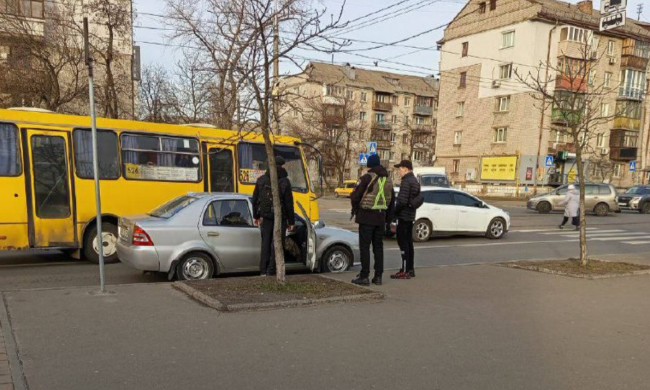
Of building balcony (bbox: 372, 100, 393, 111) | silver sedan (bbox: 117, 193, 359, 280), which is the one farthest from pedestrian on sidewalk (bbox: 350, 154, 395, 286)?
building balcony (bbox: 372, 100, 393, 111)

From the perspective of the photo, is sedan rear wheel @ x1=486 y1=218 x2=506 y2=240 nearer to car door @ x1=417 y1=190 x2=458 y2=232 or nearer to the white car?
the white car

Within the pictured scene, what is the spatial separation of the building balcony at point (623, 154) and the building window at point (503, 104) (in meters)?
12.3

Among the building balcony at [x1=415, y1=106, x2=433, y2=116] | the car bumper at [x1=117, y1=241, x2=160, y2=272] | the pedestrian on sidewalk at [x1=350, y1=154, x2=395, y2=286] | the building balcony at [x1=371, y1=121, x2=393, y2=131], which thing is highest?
the building balcony at [x1=415, y1=106, x2=433, y2=116]

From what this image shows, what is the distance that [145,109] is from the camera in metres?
30.6

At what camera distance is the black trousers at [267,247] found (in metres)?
7.49

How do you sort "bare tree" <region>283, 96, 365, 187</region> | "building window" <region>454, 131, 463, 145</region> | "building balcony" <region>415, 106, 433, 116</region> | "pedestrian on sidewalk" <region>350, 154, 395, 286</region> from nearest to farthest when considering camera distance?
"pedestrian on sidewalk" <region>350, 154, 395, 286</region> < "building window" <region>454, 131, 463, 145</region> < "bare tree" <region>283, 96, 365, 187</region> < "building balcony" <region>415, 106, 433, 116</region>

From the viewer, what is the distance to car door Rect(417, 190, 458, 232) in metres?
14.4

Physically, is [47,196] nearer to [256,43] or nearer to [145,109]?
[256,43]

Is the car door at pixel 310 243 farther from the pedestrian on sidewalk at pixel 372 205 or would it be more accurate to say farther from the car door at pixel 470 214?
the car door at pixel 470 214

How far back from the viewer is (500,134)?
43.8 metres

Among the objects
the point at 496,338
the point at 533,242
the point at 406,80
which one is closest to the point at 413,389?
the point at 496,338

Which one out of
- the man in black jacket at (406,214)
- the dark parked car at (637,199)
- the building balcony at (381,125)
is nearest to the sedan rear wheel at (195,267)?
the man in black jacket at (406,214)

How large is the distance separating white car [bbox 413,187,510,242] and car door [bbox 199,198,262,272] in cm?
717

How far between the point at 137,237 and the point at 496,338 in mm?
5076
